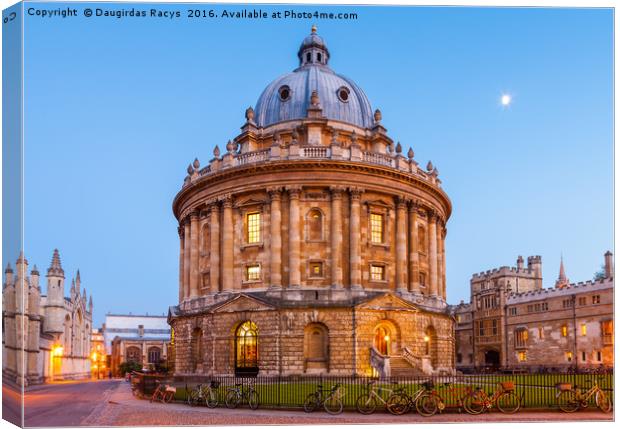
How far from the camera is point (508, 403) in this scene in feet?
80.8

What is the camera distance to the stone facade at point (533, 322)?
67.7 meters

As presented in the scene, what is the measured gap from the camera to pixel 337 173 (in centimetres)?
4625

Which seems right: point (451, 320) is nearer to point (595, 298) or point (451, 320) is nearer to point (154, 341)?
point (595, 298)

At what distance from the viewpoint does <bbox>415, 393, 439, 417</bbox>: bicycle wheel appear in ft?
78.6

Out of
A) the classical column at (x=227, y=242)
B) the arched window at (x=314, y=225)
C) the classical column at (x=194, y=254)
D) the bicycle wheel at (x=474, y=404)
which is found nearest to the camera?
the bicycle wheel at (x=474, y=404)

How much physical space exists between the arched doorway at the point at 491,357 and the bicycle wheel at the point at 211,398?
2571 inches

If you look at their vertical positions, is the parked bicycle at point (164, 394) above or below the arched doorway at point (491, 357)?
above

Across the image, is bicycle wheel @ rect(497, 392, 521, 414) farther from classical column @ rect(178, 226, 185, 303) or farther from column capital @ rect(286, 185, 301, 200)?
classical column @ rect(178, 226, 185, 303)

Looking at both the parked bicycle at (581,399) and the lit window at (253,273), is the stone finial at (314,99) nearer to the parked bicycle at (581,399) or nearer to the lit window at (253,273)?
the lit window at (253,273)

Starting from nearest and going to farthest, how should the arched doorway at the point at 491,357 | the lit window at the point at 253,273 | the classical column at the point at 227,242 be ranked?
1. the lit window at the point at 253,273
2. the classical column at the point at 227,242
3. the arched doorway at the point at 491,357

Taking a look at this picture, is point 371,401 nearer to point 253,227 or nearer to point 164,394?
point 164,394

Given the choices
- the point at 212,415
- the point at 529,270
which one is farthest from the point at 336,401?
the point at 529,270

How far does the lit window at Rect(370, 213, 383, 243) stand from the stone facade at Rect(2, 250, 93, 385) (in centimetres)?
2142

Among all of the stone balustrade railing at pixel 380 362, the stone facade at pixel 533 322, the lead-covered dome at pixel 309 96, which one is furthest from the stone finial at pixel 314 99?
the stone facade at pixel 533 322
